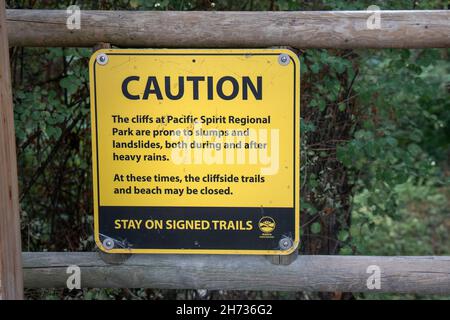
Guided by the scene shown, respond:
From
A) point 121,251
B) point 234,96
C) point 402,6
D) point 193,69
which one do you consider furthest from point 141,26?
point 402,6

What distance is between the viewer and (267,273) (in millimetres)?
2660

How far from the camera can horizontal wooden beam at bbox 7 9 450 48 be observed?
253 cm

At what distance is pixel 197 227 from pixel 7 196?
959 mm

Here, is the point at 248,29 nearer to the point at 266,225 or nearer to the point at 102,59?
the point at 102,59

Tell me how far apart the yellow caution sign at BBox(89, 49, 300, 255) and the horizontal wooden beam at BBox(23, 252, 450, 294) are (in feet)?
0.28

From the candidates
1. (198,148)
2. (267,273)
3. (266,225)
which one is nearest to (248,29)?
(198,148)

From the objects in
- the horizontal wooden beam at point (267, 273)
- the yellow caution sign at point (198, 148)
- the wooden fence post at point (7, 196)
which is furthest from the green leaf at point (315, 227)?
the wooden fence post at point (7, 196)

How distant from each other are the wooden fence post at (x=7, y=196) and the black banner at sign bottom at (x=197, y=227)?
774 millimetres

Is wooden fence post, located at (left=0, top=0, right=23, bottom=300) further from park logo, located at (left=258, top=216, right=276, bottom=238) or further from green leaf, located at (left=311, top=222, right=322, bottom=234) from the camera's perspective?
green leaf, located at (left=311, top=222, right=322, bottom=234)

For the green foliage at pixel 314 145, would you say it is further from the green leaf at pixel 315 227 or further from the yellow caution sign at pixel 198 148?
the yellow caution sign at pixel 198 148
